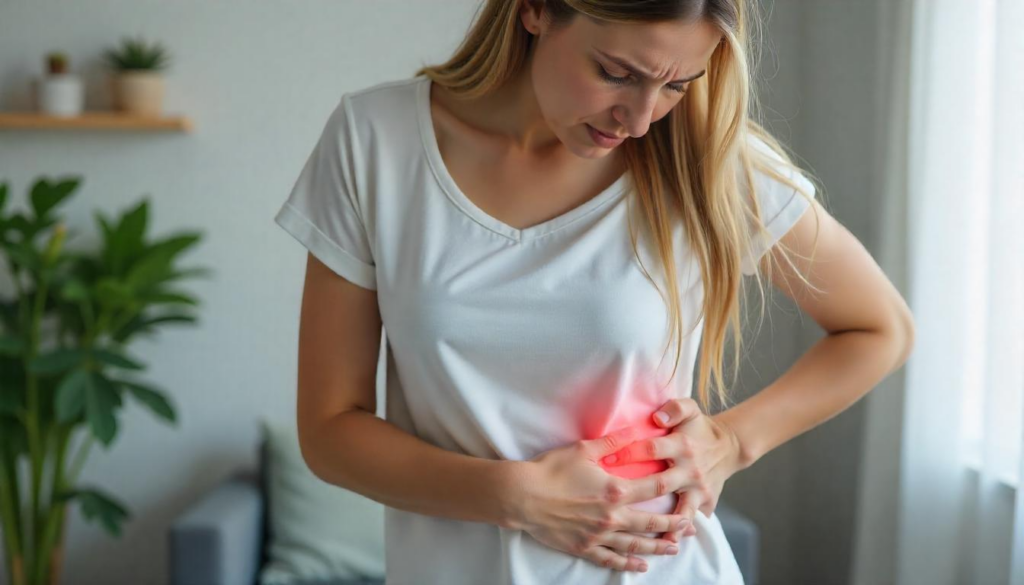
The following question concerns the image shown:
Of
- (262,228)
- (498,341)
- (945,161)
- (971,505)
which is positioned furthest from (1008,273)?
(262,228)

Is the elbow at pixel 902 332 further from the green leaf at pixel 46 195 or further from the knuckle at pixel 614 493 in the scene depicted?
the green leaf at pixel 46 195

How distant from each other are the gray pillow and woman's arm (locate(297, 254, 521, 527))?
79.0 inches

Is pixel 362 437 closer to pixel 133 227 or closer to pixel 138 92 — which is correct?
pixel 133 227

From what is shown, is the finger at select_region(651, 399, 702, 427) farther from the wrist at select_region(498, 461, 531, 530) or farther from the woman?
the wrist at select_region(498, 461, 531, 530)

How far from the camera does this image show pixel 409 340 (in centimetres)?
103

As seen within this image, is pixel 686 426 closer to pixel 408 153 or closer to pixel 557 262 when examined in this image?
pixel 557 262

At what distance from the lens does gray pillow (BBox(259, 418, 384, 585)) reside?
9.95ft

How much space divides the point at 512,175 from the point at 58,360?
232cm

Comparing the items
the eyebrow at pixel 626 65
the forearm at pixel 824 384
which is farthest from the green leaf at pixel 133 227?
the eyebrow at pixel 626 65

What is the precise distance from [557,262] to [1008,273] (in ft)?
5.42

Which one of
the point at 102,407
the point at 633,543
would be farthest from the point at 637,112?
the point at 102,407

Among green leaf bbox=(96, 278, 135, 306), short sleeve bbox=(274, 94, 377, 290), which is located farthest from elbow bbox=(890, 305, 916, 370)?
green leaf bbox=(96, 278, 135, 306)

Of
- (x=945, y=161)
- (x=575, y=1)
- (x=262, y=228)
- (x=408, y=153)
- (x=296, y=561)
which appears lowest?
(x=296, y=561)

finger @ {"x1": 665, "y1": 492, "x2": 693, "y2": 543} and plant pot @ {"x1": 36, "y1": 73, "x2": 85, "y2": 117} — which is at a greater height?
plant pot @ {"x1": 36, "y1": 73, "x2": 85, "y2": 117}
